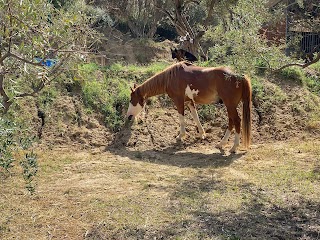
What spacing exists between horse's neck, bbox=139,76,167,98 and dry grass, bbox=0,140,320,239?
153 cm

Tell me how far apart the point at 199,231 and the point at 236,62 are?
8.46 ft

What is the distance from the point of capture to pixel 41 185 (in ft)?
18.5

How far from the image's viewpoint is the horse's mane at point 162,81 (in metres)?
8.16

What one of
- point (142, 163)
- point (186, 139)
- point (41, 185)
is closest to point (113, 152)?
point (142, 163)

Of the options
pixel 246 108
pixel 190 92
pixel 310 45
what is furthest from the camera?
pixel 310 45

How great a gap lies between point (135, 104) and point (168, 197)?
3602mm

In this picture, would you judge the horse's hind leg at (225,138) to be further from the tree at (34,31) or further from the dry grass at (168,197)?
the tree at (34,31)

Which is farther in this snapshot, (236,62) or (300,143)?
(300,143)

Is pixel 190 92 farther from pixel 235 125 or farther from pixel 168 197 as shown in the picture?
pixel 168 197

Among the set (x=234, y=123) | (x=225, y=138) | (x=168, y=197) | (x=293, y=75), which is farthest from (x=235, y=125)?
(x=293, y=75)

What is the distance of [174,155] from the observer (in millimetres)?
7590

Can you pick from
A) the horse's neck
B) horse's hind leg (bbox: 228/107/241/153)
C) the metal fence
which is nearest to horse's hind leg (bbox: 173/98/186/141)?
the horse's neck

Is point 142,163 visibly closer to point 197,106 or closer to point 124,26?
point 197,106

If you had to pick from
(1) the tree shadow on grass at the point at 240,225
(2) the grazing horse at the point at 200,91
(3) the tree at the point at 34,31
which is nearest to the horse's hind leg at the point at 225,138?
(2) the grazing horse at the point at 200,91
